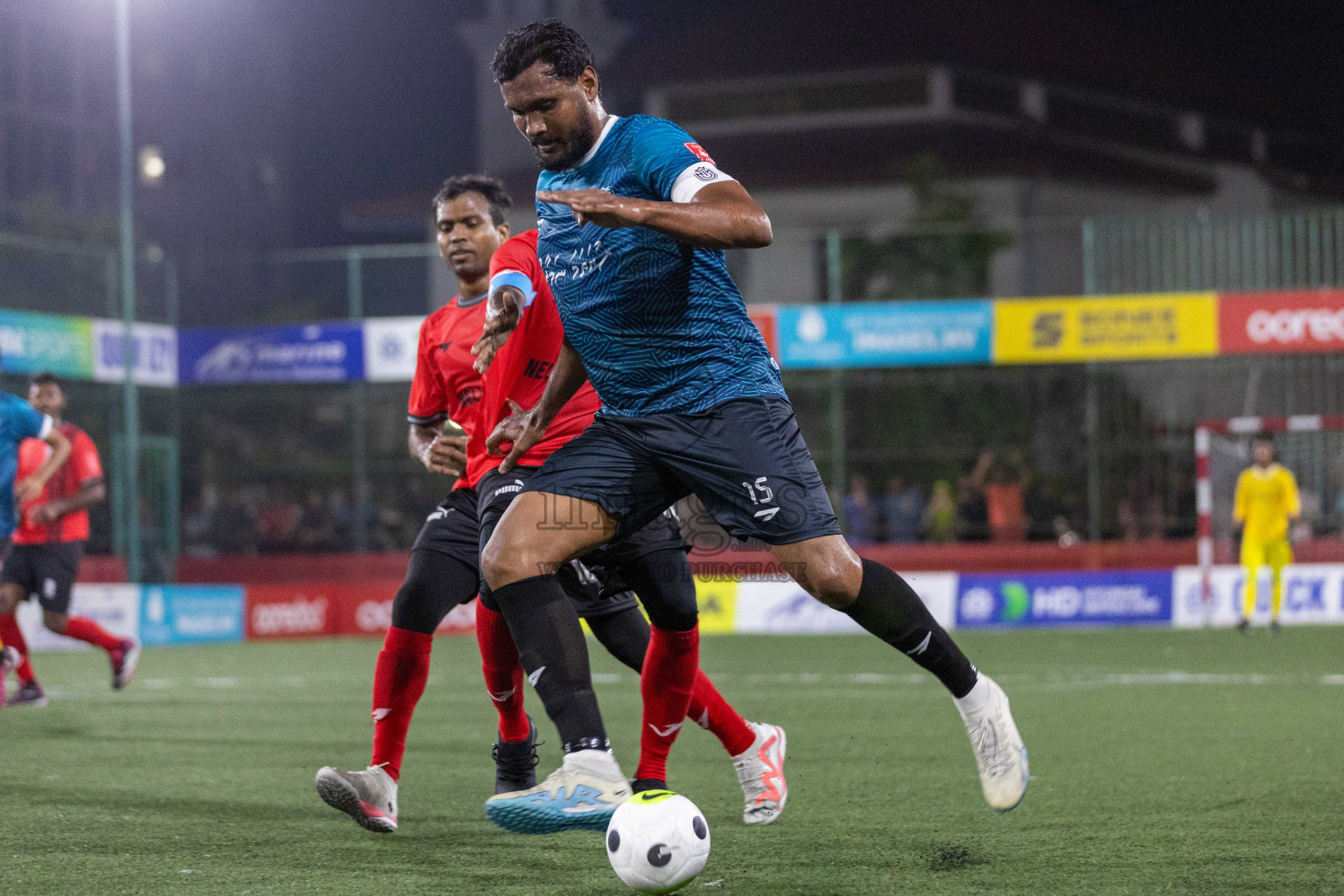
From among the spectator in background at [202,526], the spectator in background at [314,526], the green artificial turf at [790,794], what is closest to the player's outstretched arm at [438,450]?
the green artificial turf at [790,794]

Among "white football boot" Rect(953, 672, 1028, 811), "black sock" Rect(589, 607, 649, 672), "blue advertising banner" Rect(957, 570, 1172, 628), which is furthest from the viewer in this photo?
"blue advertising banner" Rect(957, 570, 1172, 628)

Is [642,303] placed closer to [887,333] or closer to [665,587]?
A: [665,587]

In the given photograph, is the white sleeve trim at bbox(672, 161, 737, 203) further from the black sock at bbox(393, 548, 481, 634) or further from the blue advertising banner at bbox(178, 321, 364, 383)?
the blue advertising banner at bbox(178, 321, 364, 383)

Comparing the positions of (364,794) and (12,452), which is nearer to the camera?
(364,794)

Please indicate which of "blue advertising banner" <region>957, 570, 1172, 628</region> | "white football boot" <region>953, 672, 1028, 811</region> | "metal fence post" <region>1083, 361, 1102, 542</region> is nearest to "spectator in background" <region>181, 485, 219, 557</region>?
"blue advertising banner" <region>957, 570, 1172, 628</region>

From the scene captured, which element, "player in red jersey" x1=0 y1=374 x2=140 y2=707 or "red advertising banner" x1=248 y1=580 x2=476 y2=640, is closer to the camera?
"player in red jersey" x1=0 y1=374 x2=140 y2=707

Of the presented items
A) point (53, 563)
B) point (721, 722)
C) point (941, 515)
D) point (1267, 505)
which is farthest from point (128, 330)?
point (721, 722)

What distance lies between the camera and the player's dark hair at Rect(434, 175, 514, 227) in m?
5.54

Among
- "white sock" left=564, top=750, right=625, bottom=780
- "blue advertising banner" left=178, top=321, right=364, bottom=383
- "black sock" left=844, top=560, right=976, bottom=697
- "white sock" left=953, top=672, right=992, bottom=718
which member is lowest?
"white sock" left=564, top=750, right=625, bottom=780

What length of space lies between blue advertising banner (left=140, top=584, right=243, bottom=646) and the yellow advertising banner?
411 inches

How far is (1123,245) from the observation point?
20797 mm

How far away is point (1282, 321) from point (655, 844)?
58.7ft

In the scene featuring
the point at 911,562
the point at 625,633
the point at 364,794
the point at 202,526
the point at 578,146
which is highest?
the point at 578,146

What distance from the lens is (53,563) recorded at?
10195mm
